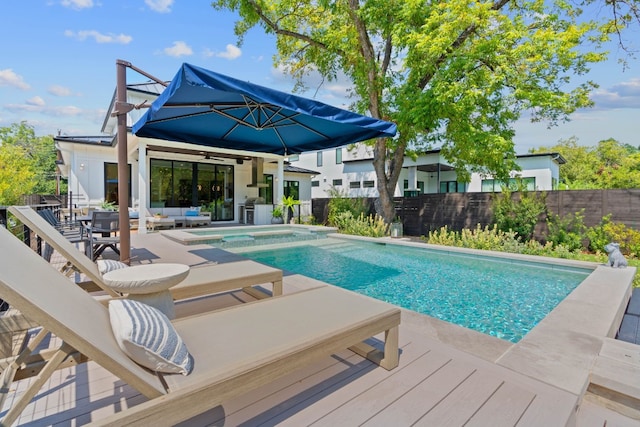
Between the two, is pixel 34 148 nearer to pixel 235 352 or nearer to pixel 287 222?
pixel 287 222

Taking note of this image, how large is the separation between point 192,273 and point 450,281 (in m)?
4.45

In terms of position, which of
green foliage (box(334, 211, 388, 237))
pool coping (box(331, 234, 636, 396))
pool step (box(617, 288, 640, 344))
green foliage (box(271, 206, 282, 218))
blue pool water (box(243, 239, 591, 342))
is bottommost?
blue pool water (box(243, 239, 591, 342))

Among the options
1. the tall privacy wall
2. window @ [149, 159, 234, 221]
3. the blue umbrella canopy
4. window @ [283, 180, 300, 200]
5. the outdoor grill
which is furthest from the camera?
window @ [283, 180, 300, 200]

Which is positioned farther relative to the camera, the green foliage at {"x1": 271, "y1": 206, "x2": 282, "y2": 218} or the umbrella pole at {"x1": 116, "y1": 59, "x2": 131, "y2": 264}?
the green foliage at {"x1": 271, "y1": 206, "x2": 282, "y2": 218}

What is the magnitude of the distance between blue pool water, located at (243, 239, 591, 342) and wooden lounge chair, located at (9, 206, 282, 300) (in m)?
2.27

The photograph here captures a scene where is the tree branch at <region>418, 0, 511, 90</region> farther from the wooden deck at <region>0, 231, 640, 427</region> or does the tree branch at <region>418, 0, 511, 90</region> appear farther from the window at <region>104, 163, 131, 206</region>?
the window at <region>104, 163, 131, 206</region>

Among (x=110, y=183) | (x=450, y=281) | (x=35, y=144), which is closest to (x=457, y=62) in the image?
(x=450, y=281)

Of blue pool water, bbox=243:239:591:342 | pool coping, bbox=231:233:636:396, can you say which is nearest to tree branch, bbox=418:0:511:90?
blue pool water, bbox=243:239:591:342

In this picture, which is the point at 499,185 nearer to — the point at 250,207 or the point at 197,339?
the point at 250,207

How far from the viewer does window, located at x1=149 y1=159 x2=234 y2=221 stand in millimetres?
13117

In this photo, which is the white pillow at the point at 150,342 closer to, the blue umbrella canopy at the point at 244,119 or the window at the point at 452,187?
the blue umbrella canopy at the point at 244,119

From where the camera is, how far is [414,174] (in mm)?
17062

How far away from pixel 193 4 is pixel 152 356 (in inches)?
544

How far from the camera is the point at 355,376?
2.11m
